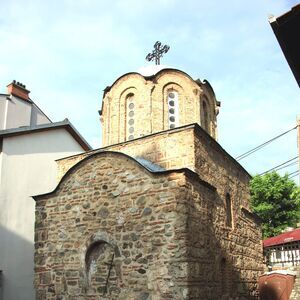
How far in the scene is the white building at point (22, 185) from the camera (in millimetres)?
12374

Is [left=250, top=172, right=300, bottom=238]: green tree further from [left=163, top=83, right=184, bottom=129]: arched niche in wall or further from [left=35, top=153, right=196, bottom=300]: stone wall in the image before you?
[left=35, top=153, right=196, bottom=300]: stone wall

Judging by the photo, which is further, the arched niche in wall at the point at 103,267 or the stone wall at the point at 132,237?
the arched niche in wall at the point at 103,267

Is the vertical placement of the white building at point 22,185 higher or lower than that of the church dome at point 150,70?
lower

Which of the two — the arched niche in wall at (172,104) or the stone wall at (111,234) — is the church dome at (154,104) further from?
the stone wall at (111,234)

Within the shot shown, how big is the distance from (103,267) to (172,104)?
18.2ft

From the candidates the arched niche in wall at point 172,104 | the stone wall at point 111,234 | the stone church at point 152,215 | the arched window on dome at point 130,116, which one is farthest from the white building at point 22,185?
the arched niche in wall at point 172,104

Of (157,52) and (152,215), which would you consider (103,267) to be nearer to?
(152,215)

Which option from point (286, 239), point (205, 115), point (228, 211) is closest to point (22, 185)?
point (205, 115)

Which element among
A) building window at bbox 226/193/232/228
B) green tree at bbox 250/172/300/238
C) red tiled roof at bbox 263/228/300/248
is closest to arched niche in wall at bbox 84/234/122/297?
building window at bbox 226/193/232/228

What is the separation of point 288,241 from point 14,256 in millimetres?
11051

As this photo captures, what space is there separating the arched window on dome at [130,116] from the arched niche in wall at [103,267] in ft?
12.7

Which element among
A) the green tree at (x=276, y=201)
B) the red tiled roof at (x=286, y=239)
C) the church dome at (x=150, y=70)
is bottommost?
the red tiled roof at (x=286, y=239)

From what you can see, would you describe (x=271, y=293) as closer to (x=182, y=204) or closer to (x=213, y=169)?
(x=213, y=169)

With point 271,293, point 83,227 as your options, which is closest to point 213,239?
point 83,227
